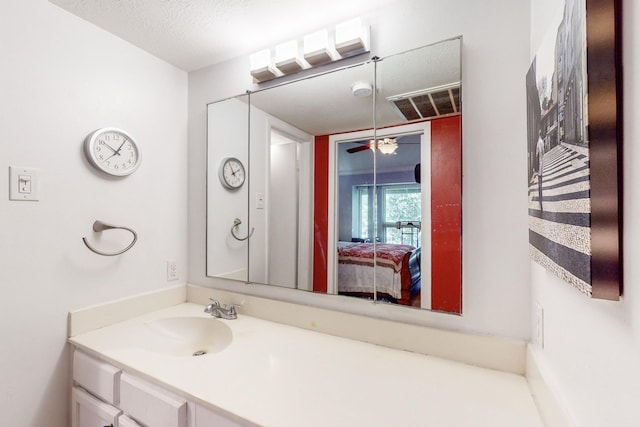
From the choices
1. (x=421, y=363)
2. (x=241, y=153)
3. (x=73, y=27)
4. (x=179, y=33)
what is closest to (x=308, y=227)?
(x=241, y=153)

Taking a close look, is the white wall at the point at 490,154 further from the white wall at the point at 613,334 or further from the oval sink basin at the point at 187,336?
the oval sink basin at the point at 187,336

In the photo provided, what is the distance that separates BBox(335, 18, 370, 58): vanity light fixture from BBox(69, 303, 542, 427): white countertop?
1167mm

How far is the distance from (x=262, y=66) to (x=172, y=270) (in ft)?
3.83

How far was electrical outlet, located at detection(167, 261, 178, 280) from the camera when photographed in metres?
1.59

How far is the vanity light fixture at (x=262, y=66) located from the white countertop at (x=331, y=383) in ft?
3.91

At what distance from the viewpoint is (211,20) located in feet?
4.09

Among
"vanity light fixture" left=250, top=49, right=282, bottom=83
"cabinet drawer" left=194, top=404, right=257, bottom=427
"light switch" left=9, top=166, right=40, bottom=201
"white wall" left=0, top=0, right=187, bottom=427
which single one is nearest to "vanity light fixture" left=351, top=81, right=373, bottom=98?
"vanity light fixture" left=250, top=49, right=282, bottom=83

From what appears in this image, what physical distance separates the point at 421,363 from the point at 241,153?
1.26 m

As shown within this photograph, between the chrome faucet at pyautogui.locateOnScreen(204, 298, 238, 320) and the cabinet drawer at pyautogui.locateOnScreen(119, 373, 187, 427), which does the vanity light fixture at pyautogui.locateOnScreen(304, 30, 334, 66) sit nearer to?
the chrome faucet at pyautogui.locateOnScreen(204, 298, 238, 320)

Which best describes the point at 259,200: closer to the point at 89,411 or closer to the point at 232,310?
the point at 232,310

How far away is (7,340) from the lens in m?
1.05

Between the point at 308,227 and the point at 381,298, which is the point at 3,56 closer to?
the point at 308,227

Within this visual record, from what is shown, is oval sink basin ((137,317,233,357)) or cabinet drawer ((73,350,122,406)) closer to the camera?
cabinet drawer ((73,350,122,406))

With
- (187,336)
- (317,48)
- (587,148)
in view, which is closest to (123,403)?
(187,336)
